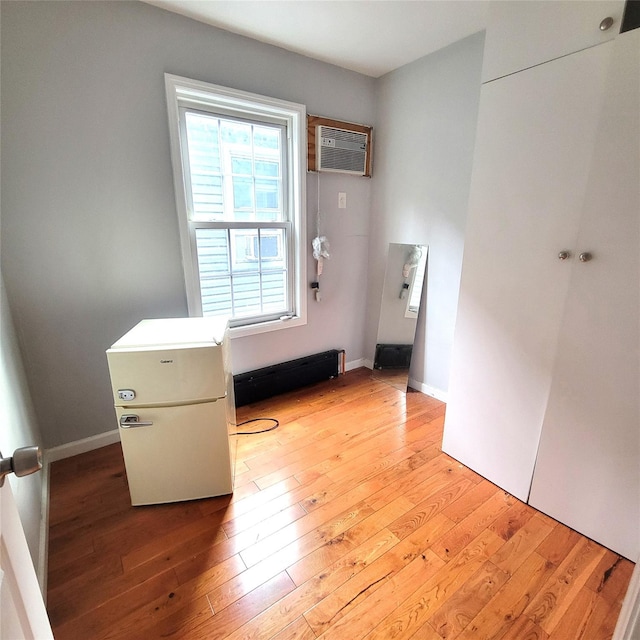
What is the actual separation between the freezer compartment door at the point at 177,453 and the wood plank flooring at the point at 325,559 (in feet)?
0.28

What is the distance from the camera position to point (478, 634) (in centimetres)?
113

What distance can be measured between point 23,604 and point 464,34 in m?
3.01

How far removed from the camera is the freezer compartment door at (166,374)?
4.69ft

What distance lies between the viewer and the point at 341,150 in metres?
2.64

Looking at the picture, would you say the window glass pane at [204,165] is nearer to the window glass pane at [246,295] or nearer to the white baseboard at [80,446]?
the window glass pane at [246,295]

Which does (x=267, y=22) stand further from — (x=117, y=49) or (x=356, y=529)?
(x=356, y=529)

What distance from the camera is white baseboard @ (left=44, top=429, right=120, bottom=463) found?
6.40 ft

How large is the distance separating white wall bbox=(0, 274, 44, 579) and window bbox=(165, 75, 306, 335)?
2.95 ft

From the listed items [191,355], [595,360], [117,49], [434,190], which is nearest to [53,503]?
[191,355]

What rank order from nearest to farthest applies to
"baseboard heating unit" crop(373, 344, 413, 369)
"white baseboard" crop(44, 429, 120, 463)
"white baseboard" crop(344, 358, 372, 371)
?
"white baseboard" crop(44, 429, 120, 463)
"baseboard heating unit" crop(373, 344, 413, 369)
"white baseboard" crop(344, 358, 372, 371)

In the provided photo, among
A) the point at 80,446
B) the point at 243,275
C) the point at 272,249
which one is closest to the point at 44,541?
the point at 80,446

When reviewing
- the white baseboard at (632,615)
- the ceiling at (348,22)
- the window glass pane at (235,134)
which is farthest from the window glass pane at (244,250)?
the white baseboard at (632,615)

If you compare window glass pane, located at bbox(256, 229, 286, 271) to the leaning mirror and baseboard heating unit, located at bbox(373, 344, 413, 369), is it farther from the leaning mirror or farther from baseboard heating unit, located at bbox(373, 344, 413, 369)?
baseboard heating unit, located at bbox(373, 344, 413, 369)

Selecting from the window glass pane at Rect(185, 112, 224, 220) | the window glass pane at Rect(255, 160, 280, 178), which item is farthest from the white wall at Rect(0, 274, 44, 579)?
the window glass pane at Rect(255, 160, 280, 178)
